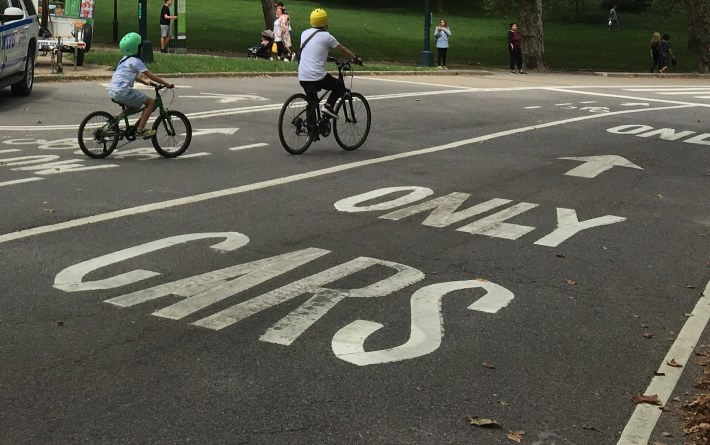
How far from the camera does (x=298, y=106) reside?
14.4 meters

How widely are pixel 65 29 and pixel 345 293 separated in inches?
866

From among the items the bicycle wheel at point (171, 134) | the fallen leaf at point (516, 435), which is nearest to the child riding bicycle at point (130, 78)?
the bicycle wheel at point (171, 134)

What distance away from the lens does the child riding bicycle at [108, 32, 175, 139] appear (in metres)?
13.0

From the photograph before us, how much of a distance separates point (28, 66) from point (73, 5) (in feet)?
30.3

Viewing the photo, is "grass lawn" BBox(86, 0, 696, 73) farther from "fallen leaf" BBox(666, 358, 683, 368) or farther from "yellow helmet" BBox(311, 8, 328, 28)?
"fallen leaf" BBox(666, 358, 683, 368)

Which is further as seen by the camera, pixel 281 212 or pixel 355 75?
pixel 355 75

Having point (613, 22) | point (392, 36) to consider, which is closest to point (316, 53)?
point (392, 36)

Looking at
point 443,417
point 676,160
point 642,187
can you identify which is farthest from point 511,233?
point 676,160

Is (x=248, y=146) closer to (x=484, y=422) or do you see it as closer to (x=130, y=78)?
(x=130, y=78)

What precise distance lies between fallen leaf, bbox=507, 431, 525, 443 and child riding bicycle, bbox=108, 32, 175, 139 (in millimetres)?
8617

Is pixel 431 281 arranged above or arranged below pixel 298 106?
below

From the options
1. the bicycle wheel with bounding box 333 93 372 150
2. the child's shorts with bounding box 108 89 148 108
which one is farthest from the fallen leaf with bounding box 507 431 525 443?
the bicycle wheel with bounding box 333 93 372 150

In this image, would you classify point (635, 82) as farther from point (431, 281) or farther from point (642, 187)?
point (431, 281)

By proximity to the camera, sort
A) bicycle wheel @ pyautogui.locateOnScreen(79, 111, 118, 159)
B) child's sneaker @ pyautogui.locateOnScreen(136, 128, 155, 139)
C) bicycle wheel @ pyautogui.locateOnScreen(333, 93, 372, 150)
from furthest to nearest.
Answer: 1. bicycle wheel @ pyautogui.locateOnScreen(333, 93, 372, 150)
2. child's sneaker @ pyautogui.locateOnScreen(136, 128, 155, 139)
3. bicycle wheel @ pyautogui.locateOnScreen(79, 111, 118, 159)
